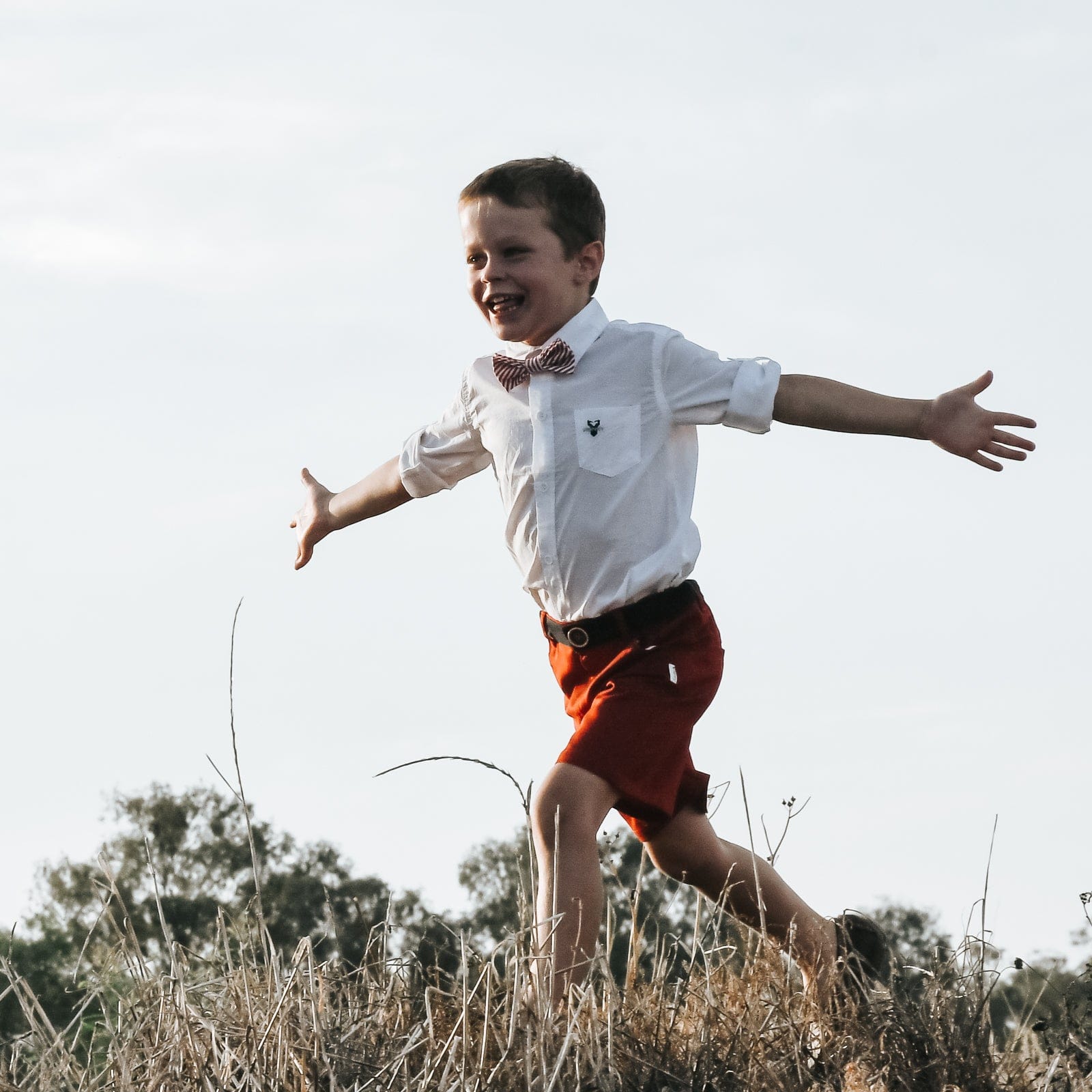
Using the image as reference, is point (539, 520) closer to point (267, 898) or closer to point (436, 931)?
point (436, 931)

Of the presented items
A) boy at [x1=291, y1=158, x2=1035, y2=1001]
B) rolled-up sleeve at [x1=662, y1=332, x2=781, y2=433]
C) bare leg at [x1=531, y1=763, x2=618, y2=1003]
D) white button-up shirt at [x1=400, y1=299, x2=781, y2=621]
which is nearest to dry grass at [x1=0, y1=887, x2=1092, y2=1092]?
bare leg at [x1=531, y1=763, x2=618, y2=1003]

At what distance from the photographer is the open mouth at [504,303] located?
4.18 metres

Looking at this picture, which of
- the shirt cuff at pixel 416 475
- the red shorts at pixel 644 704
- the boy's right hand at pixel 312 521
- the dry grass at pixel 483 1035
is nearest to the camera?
the dry grass at pixel 483 1035

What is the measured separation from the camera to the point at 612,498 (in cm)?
396

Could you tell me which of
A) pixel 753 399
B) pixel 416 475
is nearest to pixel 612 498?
pixel 753 399

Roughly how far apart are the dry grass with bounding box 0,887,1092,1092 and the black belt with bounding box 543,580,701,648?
809 mm

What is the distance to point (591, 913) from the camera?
3.67m

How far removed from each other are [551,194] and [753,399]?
83 centimetres

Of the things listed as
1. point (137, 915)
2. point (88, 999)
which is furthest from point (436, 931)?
point (137, 915)

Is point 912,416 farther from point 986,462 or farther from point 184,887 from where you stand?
point 184,887

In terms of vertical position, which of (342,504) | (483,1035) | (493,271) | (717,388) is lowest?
(483,1035)

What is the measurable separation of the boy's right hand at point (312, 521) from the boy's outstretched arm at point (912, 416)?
4.97 feet

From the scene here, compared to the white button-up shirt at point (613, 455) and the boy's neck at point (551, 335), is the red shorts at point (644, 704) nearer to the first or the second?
the white button-up shirt at point (613, 455)

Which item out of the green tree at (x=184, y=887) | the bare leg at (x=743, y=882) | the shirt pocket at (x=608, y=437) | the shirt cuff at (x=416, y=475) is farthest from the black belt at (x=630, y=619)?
the green tree at (x=184, y=887)
